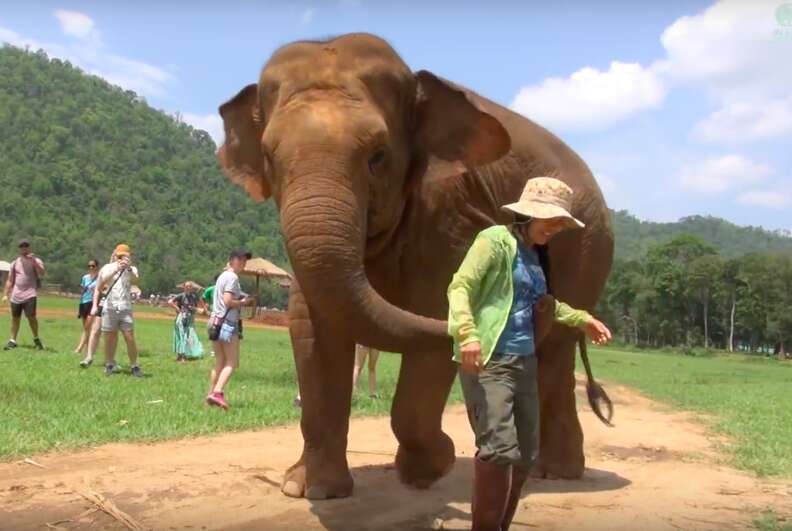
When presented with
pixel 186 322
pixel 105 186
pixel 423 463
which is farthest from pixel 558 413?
pixel 105 186

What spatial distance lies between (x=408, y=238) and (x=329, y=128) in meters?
1.15

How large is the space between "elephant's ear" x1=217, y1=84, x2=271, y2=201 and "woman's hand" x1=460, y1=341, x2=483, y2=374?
7.64 feet

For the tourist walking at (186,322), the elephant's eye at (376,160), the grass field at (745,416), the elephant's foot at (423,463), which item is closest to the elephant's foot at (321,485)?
the elephant's foot at (423,463)

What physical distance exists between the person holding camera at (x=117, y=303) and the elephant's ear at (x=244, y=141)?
6.42 metres

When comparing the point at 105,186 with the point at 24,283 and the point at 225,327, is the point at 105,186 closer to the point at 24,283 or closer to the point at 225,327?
the point at 24,283

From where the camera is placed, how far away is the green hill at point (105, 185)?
320ft

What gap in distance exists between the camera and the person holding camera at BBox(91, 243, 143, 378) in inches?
453

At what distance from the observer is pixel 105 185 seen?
120 meters

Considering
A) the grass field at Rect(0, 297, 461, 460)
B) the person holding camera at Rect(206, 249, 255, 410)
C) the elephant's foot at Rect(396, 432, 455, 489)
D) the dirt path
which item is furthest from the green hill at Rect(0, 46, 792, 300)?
the elephant's foot at Rect(396, 432, 455, 489)

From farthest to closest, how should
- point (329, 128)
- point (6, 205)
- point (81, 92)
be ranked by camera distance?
point (81, 92) → point (6, 205) → point (329, 128)

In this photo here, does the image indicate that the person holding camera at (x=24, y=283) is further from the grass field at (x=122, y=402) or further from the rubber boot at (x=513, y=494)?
the rubber boot at (x=513, y=494)

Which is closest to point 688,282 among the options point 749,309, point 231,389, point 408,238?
point 749,309

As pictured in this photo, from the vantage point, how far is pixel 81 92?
15362 centimetres

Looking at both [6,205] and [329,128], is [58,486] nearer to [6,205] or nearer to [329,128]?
[329,128]
